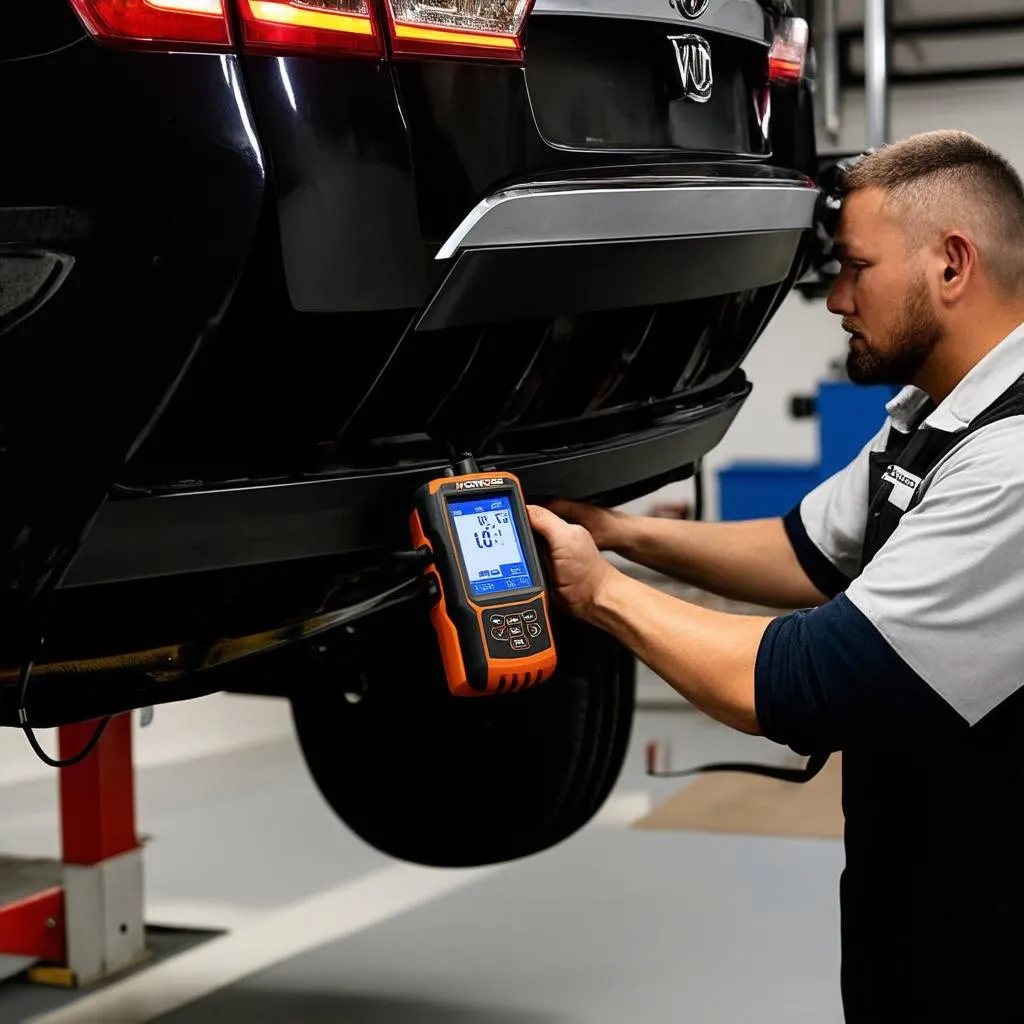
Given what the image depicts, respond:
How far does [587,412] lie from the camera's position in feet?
5.64

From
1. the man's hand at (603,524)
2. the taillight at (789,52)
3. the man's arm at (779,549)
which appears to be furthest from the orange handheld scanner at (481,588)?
the taillight at (789,52)

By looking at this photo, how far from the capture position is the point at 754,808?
13.1ft

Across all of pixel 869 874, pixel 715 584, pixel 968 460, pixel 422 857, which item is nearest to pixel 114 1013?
pixel 422 857

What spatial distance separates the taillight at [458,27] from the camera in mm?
1351

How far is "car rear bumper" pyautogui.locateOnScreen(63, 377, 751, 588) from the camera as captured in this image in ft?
4.26

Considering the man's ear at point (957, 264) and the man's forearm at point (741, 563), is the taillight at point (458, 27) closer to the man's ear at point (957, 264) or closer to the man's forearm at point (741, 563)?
the man's ear at point (957, 264)

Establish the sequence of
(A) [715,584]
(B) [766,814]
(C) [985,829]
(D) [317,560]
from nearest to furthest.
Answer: (D) [317,560], (C) [985,829], (A) [715,584], (B) [766,814]

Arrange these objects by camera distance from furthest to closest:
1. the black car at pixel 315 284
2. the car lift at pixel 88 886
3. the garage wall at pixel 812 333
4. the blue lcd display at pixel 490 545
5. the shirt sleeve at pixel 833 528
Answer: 1. the garage wall at pixel 812 333
2. the car lift at pixel 88 886
3. the shirt sleeve at pixel 833 528
4. the blue lcd display at pixel 490 545
5. the black car at pixel 315 284

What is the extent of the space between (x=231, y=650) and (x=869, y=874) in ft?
2.48

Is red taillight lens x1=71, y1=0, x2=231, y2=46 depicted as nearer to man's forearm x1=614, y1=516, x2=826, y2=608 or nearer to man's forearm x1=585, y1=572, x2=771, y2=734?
man's forearm x1=585, y1=572, x2=771, y2=734

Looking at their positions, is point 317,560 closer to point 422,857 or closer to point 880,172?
point 880,172

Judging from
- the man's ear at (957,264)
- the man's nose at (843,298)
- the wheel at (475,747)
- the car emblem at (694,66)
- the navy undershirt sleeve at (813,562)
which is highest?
the car emblem at (694,66)

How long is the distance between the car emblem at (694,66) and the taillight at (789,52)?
22cm

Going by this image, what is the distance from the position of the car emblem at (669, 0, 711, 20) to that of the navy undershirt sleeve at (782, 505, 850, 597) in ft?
2.54
